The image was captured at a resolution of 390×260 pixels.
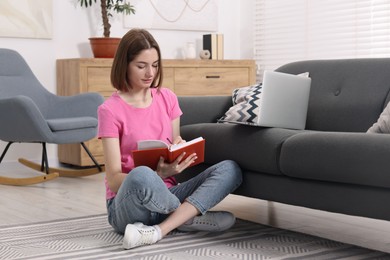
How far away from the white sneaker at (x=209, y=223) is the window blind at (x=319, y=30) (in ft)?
8.98

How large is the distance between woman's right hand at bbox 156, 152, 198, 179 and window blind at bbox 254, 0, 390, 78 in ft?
9.78

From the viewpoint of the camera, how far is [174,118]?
115 inches

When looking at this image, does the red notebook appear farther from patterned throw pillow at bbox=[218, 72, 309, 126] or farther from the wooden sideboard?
the wooden sideboard

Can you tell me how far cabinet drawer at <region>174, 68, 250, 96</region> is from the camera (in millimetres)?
5617

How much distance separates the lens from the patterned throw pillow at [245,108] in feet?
10.3

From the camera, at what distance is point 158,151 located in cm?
257

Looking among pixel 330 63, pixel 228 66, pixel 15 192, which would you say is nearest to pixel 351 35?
pixel 228 66

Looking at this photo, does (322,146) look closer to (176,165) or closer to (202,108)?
(176,165)

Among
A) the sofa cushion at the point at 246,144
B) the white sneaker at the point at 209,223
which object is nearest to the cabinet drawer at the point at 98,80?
the sofa cushion at the point at 246,144

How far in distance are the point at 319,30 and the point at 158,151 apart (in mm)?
3501

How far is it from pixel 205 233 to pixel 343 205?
26.4 inches

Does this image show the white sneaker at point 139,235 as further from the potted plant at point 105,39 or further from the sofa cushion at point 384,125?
the potted plant at point 105,39

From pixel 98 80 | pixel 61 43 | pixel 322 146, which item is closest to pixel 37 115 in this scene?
pixel 98 80

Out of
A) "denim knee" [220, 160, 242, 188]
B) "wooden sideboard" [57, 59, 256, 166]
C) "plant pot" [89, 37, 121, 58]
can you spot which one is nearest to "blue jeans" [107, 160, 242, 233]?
"denim knee" [220, 160, 242, 188]
